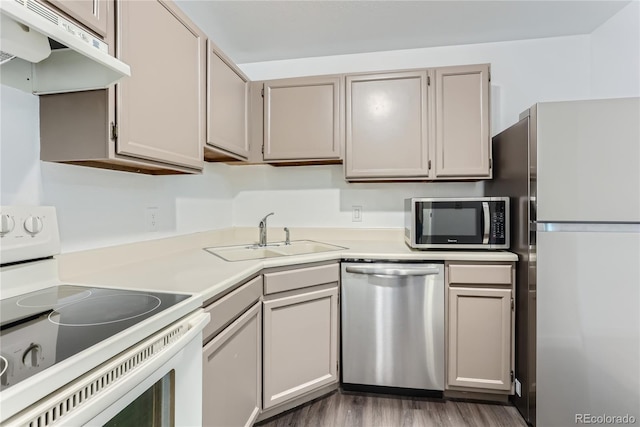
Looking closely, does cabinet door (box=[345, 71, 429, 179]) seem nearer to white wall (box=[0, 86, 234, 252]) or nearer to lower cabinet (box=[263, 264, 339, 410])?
lower cabinet (box=[263, 264, 339, 410])

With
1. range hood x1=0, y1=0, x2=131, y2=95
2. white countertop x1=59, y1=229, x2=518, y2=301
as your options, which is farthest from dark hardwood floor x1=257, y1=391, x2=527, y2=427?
range hood x1=0, y1=0, x2=131, y2=95

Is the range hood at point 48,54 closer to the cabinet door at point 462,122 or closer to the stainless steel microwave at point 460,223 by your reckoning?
the stainless steel microwave at point 460,223

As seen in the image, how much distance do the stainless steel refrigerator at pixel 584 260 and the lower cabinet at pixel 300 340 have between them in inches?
Result: 41.2

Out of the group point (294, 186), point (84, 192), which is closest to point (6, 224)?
point (84, 192)

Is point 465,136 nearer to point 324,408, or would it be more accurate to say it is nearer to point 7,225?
point 324,408

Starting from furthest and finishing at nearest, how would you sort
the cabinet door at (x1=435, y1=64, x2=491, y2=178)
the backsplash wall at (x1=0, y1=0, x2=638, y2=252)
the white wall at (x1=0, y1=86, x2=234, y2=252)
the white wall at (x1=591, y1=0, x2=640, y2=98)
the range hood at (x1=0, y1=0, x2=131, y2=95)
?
the cabinet door at (x1=435, y1=64, x2=491, y2=178) → the white wall at (x1=591, y1=0, x2=640, y2=98) → the backsplash wall at (x1=0, y1=0, x2=638, y2=252) → the white wall at (x1=0, y1=86, x2=234, y2=252) → the range hood at (x1=0, y1=0, x2=131, y2=95)

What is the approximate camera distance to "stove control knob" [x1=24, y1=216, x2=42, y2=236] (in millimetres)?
989

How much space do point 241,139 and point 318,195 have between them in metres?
0.76

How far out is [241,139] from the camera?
6.77ft

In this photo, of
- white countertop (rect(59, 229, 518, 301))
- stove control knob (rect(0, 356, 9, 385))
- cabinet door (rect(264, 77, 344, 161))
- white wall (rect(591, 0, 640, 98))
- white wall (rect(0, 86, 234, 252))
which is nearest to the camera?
stove control knob (rect(0, 356, 9, 385))

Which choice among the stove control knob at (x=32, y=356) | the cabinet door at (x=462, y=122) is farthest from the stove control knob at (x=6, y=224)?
the cabinet door at (x=462, y=122)

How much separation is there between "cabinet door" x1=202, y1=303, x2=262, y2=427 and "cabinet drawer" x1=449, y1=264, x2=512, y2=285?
3.63 feet

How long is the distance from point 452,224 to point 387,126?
2.50 ft

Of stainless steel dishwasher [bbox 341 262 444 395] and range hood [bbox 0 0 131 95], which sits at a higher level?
range hood [bbox 0 0 131 95]
